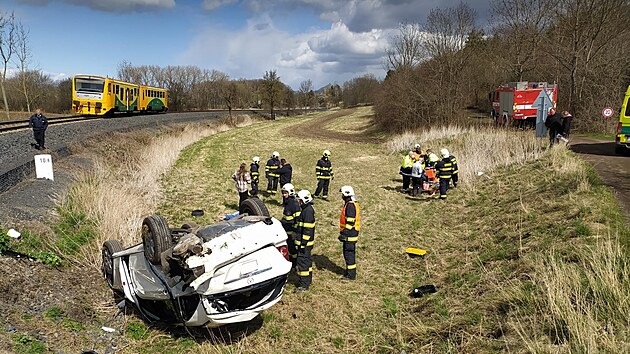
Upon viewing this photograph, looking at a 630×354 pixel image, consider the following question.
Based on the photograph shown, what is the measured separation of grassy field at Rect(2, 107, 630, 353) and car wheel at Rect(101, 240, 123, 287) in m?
0.50

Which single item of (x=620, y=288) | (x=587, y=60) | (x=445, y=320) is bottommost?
(x=445, y=320)

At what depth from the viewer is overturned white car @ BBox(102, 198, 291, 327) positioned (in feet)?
13.8

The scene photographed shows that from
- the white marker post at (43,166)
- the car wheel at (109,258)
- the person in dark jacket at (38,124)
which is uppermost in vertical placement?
the person in dark jacket at (38,124)

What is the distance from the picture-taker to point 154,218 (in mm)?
4918

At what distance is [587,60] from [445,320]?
22.4m

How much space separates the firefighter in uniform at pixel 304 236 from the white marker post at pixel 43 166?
750cm

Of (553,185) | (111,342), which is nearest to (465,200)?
(553,185)

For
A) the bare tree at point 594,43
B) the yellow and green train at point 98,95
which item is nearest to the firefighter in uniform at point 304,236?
the bare tree at point 594,43

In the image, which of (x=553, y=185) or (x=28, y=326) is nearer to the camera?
(x=28, y=326)

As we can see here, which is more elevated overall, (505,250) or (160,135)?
(160,135)

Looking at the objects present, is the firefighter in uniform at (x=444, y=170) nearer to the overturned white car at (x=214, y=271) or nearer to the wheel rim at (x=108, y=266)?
the overturned white car at (x=214, y=271)

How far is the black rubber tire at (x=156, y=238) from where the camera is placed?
4.75 metres

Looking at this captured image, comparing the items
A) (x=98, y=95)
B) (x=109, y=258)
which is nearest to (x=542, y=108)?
(x=109, y=258)

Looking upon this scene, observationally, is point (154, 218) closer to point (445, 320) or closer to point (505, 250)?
point (445, 320)
